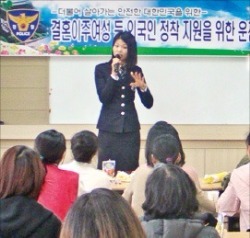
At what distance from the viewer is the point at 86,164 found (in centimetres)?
400

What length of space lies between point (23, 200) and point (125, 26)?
13.8ft

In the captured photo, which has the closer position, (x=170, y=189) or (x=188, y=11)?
(x=170, y=189)

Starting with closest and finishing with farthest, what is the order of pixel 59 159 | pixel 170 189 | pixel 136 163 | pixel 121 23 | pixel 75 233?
pixel 75 233 < pixel 170 189 < pixel 59 159 < pixel 136 163 < pixel 121 23

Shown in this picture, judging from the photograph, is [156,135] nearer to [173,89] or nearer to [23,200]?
[23,200]

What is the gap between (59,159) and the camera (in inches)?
145

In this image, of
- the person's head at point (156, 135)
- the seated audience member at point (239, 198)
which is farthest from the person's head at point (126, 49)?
the seated audience member at point (239, 198)

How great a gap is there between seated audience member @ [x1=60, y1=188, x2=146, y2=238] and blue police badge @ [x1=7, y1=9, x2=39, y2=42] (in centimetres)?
510

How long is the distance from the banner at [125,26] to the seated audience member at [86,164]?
2540mm

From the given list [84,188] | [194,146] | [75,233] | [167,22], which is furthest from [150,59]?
[75,233]

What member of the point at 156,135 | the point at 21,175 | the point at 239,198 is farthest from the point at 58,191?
the point at 239,198

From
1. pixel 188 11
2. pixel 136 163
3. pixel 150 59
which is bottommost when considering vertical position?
pixel 136 163

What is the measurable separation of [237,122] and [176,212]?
14.2ft

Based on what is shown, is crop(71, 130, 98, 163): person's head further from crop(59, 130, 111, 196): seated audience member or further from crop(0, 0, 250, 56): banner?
crop(0, 0, 250, 56): banner

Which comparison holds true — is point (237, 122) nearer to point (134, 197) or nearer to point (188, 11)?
point (188, 11)
